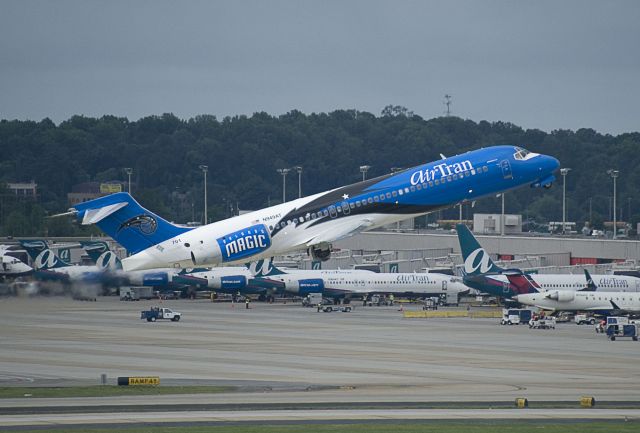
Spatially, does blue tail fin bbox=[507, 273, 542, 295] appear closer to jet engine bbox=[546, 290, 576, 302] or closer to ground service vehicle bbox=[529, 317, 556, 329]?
jet engine bbox=[546, 290, 576, 302]

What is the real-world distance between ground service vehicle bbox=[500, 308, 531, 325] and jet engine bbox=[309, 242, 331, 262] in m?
50.8

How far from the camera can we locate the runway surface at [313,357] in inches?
2682

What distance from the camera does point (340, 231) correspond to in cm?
7419

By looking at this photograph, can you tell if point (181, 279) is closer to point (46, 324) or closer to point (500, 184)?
point (46, 324)

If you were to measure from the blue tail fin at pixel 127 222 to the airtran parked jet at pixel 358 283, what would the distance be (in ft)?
271

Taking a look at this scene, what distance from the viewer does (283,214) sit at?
74.1 m

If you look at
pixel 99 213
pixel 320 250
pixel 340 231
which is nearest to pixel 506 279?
pixel 320 250

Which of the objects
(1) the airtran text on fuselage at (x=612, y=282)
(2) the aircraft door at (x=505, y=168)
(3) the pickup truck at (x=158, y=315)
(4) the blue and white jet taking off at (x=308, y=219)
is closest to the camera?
(4) the blue and white jet taking off at (x=308, y=219)

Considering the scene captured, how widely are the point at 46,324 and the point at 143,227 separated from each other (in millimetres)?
46206

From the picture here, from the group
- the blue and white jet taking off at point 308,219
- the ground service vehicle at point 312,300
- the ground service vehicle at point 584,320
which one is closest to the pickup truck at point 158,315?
the ground service vehicle at point 312,300

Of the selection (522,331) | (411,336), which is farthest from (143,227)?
(522,331)

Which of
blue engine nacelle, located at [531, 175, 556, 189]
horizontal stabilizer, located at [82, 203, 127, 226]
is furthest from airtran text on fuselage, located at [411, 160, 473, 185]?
horizontal stabilizer, located at [82, 203, 127, 226]

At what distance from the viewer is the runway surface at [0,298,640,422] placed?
68.1 m

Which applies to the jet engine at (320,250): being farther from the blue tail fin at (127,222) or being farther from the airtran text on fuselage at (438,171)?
the blue tail fin at (127,222)
